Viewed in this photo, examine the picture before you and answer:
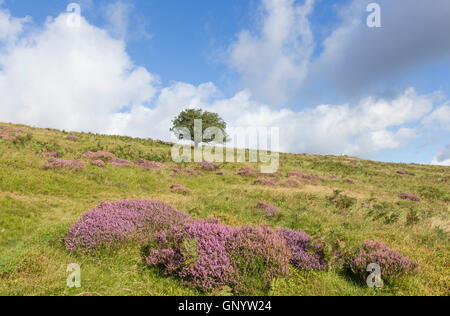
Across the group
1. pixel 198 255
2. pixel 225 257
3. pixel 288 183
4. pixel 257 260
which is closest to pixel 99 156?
pixel 288 183

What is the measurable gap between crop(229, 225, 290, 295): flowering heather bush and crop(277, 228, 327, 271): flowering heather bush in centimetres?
37

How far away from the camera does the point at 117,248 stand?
6004 mm

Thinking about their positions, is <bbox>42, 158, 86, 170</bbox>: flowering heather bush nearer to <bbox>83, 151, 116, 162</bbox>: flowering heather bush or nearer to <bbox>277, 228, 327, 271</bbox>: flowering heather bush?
<bbox>83, 151, 116, 162</bbox>: flowering heather bush

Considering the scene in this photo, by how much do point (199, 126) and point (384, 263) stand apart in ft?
128

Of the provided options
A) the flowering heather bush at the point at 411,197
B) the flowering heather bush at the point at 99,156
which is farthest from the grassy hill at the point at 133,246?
the flowering heather bush at the point at 411,197

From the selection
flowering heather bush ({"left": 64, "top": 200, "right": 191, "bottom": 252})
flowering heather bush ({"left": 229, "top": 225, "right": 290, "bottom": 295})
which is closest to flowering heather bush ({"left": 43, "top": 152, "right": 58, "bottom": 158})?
flowering heather bush ({"left": 64, "top": 200, "right": 191, "bottom": 252})

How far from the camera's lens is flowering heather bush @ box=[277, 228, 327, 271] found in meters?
5.12

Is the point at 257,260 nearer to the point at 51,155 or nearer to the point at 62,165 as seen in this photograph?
the point at 62,165

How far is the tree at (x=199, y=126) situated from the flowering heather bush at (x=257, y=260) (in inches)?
1484

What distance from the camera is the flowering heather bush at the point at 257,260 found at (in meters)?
4.38

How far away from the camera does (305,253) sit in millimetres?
5375
